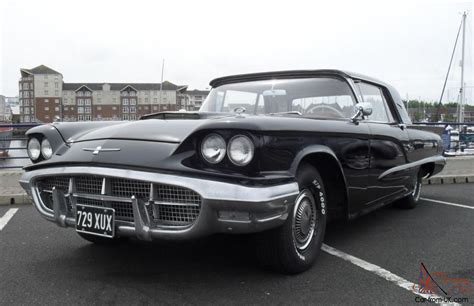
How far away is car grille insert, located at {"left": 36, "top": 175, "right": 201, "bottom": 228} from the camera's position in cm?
242

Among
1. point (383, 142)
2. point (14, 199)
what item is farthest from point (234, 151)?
point (14, 199)

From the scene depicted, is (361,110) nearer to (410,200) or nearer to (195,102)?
(410,200)

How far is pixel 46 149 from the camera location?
3.20 metres

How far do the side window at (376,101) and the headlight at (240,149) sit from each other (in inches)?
81.1

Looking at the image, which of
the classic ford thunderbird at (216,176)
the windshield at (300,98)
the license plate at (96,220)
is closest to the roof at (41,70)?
the windshield at (300,98)

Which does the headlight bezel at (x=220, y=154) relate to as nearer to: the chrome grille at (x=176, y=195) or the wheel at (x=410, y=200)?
the chrome grille at (x=176, y=195)

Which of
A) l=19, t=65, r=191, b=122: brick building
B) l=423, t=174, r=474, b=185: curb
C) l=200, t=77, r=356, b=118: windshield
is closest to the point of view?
l=200, t=77, r=356, b=118: windshield

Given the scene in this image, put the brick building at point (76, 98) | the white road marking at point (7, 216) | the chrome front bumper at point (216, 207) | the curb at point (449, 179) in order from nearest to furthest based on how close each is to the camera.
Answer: the chrome front bumper at point (216, 207) → the white road marking at point (7, 216) → the curb at point (449, 179) → the brick building at point (76, 98)

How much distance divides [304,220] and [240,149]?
32.0 inches

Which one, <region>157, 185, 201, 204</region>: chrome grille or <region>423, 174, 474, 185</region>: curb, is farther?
<region>423, 174, 474, 185</region>: curb

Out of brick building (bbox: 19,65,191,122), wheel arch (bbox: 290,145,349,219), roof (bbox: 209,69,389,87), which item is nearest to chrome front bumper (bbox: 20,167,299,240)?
wheel arch (bbox: 290,145,349,219)

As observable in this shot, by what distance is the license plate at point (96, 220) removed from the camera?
8.29ft

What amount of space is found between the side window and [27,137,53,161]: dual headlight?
2.83m

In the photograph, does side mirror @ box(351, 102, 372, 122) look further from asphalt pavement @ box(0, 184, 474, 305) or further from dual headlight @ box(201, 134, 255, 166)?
dual headlight @ box(201, 134, 255, 166)
